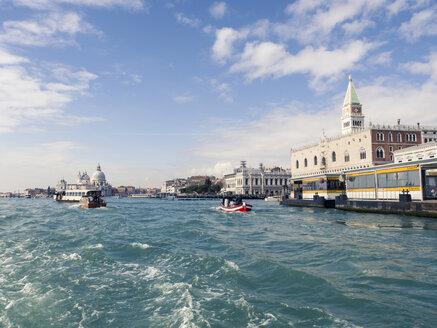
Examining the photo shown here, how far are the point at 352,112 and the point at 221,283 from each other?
9735 cm

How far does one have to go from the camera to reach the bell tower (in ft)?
315

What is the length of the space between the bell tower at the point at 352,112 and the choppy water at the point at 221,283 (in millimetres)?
86121

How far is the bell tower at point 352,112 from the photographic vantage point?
96.1 metres

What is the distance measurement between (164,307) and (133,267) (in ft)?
13.1

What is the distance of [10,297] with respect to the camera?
850cm

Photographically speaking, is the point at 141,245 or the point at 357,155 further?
the point at 357,155

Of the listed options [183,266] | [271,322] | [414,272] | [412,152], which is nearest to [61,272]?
[183,266]

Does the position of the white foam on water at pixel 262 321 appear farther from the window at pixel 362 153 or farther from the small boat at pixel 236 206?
the window at pixel 362 153

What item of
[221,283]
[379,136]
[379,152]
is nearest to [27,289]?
[221,283]

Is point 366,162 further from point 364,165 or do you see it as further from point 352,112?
point 352,112

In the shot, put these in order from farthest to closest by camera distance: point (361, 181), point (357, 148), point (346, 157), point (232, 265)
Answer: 1. point (346, 157)
2. point (357, 148)
3. point (361, 181)
4. point (232, 265)

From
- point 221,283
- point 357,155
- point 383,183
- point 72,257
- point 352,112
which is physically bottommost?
point 221,283

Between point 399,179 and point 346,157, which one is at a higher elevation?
point 346,157

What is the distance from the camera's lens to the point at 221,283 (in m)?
9.40
